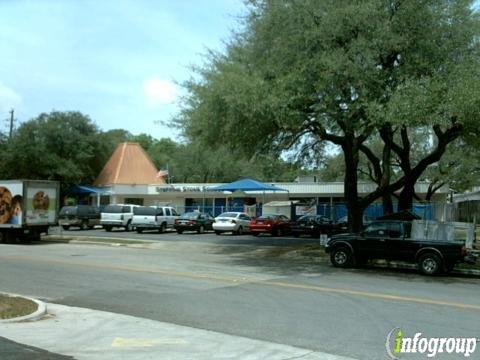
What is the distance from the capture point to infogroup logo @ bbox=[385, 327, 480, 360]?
26.9ft

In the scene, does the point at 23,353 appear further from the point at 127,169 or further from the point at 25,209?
the point at 127,169

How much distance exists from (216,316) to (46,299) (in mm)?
4288

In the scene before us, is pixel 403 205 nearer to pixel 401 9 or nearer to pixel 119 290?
pixel 401 9

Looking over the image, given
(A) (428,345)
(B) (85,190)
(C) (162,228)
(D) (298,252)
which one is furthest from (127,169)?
(A) (428,345)

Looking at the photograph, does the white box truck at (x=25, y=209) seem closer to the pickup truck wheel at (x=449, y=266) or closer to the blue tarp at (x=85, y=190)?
the pickup truck wheel at (x=449, y=266)

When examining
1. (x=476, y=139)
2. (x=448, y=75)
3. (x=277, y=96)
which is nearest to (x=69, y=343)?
(x=277, y=96)

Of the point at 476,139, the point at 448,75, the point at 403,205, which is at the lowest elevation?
the point at 403,205

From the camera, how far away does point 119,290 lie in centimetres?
1433

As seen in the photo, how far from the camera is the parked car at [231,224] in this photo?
131ft

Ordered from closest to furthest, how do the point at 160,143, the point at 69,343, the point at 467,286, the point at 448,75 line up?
the point at 69,343 < the point at 467,286 < the point at 448,75 < the point at 160,143

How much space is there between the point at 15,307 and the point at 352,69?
11.3m

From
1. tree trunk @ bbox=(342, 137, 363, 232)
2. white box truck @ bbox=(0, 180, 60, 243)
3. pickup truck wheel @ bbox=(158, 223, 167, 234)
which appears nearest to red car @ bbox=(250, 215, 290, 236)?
pickup truck wheel @ bbox=(158, 223, 167, 234)

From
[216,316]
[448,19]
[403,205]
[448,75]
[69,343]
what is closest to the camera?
[69,343]

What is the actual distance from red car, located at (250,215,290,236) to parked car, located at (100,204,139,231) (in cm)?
886
